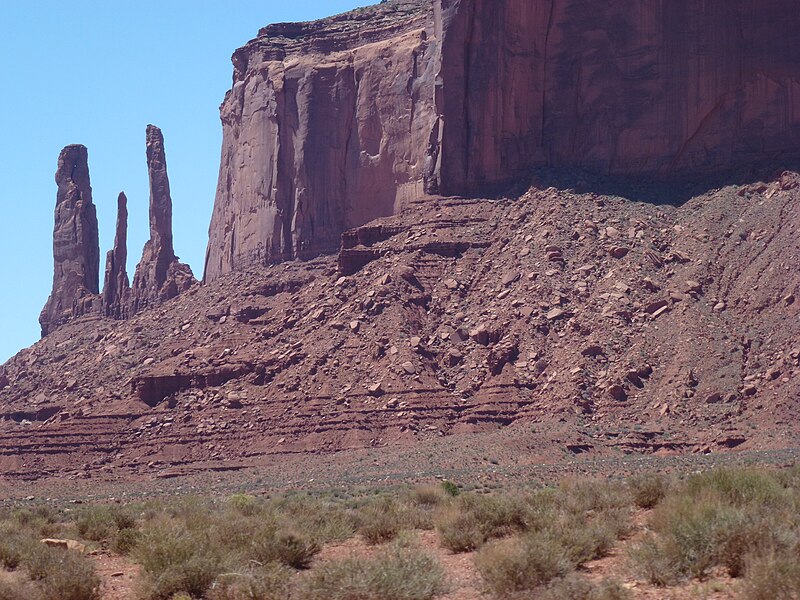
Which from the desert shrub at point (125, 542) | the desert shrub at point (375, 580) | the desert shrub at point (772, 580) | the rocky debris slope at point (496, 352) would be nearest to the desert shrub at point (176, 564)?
the desert shrub at point (375, 580)

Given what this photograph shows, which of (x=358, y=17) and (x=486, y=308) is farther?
(x=358, y=17)

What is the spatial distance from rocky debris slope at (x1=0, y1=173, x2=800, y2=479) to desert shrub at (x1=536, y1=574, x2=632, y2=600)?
119ft

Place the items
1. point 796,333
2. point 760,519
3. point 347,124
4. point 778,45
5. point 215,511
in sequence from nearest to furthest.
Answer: point 760,519
point 215,511
point 796,333
point 778,45
point 347,124

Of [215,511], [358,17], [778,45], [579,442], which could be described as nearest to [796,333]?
[579,442]

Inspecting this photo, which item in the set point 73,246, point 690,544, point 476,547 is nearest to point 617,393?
point 476,547

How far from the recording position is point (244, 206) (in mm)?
103938

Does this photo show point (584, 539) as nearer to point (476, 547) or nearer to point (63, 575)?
point (476, 547)

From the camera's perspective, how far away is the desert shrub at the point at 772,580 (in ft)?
59.0

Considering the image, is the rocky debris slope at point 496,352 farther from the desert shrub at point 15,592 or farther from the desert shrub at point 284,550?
the desert shrub at point 15,592

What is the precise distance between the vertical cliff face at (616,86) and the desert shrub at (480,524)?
53292mm

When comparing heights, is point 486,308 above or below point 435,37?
below

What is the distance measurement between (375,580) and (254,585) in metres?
1.95

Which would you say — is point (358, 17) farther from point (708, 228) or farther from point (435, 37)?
point (708, 228)

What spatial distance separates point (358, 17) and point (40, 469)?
42.0m
